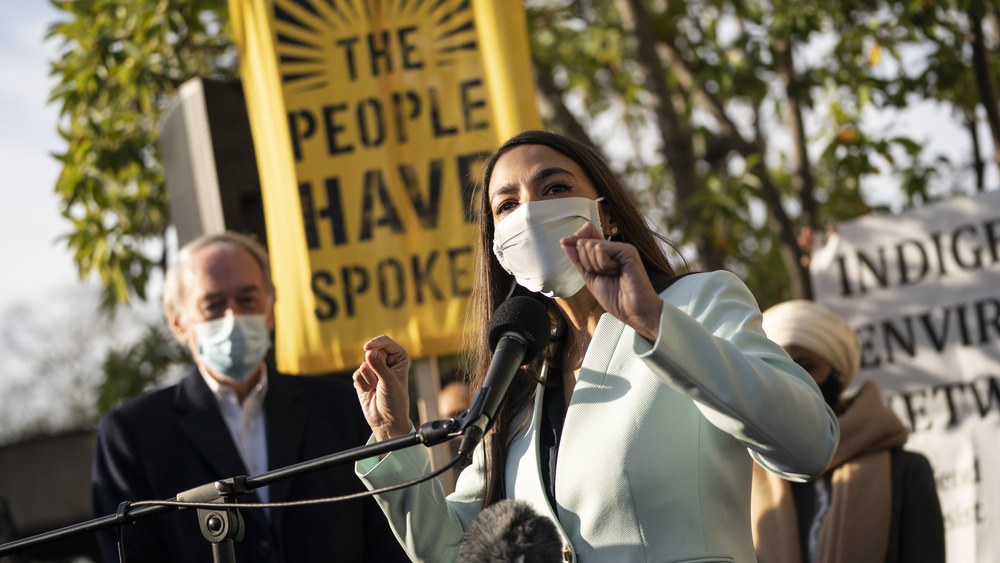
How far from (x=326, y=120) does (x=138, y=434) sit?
6.07 ft

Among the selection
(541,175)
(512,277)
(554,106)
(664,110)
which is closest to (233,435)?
(512,277)

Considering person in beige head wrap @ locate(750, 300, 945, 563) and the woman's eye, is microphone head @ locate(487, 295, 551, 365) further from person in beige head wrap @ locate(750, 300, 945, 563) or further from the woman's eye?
person in beige head wrap @ locate(750, 300, 945, 563)

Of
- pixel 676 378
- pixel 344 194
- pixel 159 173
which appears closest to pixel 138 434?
pixel 344 194

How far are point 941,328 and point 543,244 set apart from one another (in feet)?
11.4

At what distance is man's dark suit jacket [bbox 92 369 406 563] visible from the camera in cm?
306

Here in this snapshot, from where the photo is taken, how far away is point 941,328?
16.1 ft

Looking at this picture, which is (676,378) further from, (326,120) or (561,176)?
(326,120)

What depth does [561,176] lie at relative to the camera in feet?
7.32

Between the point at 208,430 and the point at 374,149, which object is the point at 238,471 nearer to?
the point at 208,430

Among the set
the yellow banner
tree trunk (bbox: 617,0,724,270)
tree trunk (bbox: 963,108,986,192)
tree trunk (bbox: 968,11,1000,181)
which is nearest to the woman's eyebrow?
the yellow banner

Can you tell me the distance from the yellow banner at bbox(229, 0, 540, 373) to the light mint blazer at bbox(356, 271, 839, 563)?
92.9 inches

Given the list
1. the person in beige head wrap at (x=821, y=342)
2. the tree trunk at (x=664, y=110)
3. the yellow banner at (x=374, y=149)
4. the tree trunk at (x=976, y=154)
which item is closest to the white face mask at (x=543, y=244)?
the person in beige head wrap at (x=821, y=342)

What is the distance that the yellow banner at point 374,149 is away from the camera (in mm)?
4453

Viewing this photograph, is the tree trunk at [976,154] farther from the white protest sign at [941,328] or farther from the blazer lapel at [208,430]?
the blazer lapel at [208,430]
